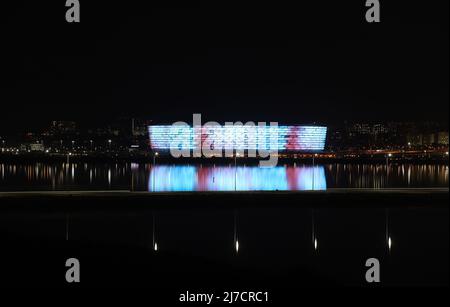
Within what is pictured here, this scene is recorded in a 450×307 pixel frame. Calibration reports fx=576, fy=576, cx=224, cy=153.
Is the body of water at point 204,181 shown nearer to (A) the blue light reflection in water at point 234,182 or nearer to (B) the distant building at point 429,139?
(A) the blue light reflection in water at point 234,182

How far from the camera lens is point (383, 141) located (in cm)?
9756

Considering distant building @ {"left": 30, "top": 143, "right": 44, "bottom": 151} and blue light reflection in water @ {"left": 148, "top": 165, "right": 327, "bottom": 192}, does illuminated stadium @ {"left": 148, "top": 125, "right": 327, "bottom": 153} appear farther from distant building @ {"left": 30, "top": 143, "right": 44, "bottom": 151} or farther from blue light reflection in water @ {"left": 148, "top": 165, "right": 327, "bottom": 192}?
blue light reflection in water @ {"left": 148, "top": 165, "right": 327, "bottom": 192}

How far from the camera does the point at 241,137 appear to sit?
76.1m

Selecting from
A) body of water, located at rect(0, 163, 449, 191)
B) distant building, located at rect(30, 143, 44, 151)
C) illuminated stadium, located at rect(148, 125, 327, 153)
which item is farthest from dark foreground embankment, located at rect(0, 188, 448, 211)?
distant building, located at rect(30, 143, 44, 151)

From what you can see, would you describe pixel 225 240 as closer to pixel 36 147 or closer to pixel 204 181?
pixel 204 181

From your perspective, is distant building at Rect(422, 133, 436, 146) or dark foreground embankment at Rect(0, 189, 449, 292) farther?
distant building at Rect(422, 133, 436, 146)

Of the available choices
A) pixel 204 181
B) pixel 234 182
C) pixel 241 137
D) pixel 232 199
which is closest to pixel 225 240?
pixel 232 199

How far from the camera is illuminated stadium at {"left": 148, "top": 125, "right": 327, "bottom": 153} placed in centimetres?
7669

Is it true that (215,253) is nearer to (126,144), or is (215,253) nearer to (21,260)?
(21,260)

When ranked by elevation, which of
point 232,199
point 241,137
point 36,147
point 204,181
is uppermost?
point 241,137

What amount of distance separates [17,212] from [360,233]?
1002cm

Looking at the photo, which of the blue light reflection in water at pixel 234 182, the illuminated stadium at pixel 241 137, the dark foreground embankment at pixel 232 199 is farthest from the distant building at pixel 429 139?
the dark foreground embankment at pixel 232 199

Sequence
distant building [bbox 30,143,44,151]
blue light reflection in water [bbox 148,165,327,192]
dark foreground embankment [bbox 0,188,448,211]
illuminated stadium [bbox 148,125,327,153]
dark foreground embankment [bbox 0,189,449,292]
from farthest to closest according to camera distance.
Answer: distant building [bbox 30,143,44,151] → illuminated stadium [bbox 148,125,327,153] → blue light reflection in water [bbox 148,165,327,192] → dark foreground embankment [bbox 0,188,448,211] → dark foreground embankment [bbox 0,189,449,292]
